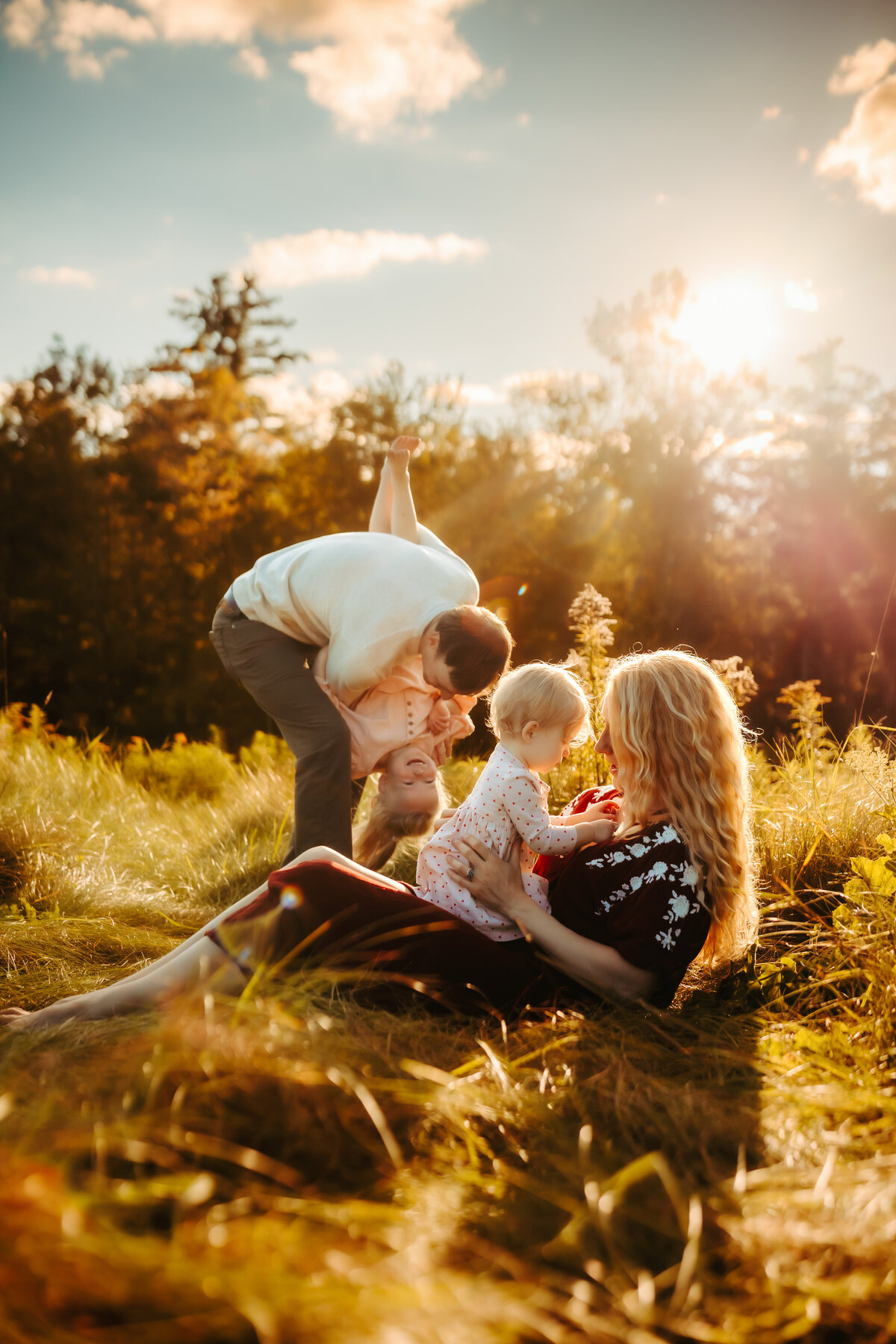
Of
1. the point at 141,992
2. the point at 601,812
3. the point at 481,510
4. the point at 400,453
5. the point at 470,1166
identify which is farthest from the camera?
the point at 481,510

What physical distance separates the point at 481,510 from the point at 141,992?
731 inches

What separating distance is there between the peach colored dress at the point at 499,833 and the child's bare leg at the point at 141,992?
2.22 feet

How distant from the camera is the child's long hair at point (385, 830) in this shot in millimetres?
3619

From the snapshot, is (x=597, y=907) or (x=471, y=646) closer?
(x=597, y=907)

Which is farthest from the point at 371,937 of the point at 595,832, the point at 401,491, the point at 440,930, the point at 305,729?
the point at 401,491

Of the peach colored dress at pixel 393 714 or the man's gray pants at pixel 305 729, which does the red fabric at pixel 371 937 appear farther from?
the peach colored dress at pixel 393 714

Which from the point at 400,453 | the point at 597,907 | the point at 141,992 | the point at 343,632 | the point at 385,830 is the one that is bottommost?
the point at 141,992

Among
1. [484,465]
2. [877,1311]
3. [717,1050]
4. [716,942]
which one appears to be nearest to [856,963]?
[716,942]

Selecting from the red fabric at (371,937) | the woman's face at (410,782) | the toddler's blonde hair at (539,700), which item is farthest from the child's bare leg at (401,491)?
the red fabric at (371,937)

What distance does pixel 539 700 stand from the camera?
2654 mm

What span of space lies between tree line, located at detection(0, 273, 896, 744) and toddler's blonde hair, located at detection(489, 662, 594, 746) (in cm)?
1487

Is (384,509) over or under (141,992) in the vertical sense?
over

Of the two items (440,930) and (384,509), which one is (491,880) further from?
(384,509)

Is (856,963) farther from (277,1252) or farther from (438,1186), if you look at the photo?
(277,1252)
